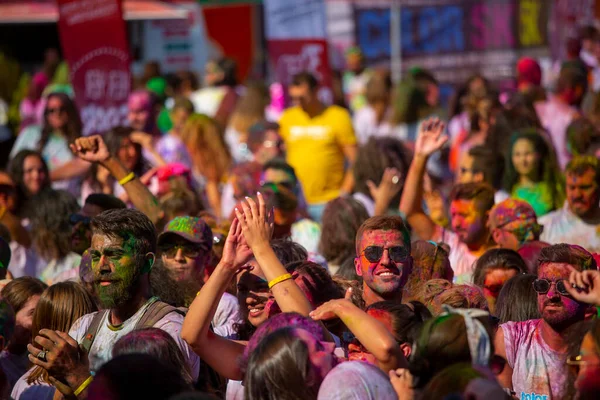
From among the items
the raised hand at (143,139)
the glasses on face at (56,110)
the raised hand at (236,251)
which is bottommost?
the raised hand at (143,139)

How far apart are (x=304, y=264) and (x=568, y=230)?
113 inches

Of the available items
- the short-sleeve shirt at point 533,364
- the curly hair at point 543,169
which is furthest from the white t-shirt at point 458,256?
the short-sleeve shirt at point 533,364

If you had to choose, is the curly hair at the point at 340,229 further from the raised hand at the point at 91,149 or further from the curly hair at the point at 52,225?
the curly hair at the point at 52,225

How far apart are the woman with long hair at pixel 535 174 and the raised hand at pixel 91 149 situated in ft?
11.2

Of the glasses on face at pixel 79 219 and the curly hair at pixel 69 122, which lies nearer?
the glasses on face at pixel 79 219

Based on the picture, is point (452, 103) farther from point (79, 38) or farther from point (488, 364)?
point (488, 364)

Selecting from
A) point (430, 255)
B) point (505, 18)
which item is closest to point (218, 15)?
point (505, 18)

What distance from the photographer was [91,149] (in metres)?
7.09

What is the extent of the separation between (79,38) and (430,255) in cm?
509

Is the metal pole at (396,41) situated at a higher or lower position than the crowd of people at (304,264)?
higher

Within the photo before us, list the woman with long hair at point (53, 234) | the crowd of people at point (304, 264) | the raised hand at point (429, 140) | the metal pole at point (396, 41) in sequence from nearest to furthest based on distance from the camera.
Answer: the crowd of people at point (304, 264) < the raised hand at point (429, 140) < the woman with long hair at point (53, 234) < the metal pole at point (396, 41)

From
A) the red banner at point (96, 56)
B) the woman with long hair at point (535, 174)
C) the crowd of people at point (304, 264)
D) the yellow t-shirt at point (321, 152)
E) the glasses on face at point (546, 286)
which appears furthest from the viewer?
the yellow t-shirt at point (321, 152)

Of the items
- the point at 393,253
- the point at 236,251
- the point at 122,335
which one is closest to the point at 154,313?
the point at 122,335

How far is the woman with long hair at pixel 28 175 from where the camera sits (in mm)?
8828
